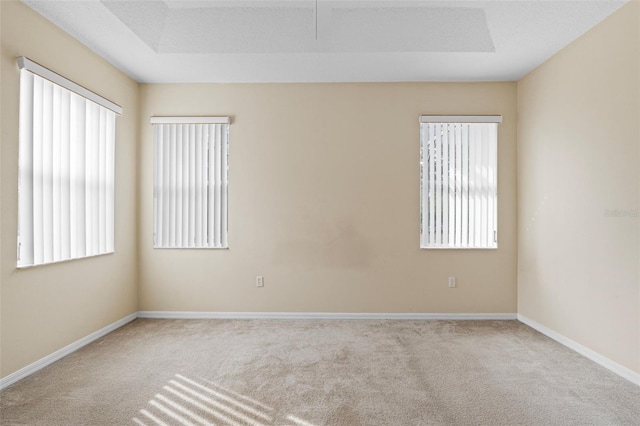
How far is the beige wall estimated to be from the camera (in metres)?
2.52

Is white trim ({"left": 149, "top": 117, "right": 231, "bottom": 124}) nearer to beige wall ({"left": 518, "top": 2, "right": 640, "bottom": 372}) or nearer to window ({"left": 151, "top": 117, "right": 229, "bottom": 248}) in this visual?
window ({"left": 151, "top": 117, "right": 229, "bottom": 248})

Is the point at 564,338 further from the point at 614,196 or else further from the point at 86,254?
the point at 86,254

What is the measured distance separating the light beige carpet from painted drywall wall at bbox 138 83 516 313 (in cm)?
55

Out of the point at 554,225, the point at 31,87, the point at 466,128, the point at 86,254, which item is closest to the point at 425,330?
the point at 554,225

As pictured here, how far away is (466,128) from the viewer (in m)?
3.93

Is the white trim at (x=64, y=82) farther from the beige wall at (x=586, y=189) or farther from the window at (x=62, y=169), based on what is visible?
the beige wall at (x=586, y=189)

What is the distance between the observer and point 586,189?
2922 millimetres

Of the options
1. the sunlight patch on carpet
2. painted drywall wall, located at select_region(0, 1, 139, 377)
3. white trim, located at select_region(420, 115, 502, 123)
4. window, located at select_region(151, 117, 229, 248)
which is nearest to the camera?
the sunlight patch on carpet

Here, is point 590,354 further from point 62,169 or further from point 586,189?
point 62,169

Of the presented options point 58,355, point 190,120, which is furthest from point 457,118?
point 58,355

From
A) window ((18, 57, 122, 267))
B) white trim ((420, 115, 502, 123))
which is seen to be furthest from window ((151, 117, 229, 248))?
white trim ((420, 115, 502, 123))

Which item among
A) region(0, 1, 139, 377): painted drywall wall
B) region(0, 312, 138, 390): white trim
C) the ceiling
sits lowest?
region(0, 312, 138, 390): white trim

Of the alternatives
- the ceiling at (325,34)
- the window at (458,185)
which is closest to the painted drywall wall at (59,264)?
the ceiling at (325,34)

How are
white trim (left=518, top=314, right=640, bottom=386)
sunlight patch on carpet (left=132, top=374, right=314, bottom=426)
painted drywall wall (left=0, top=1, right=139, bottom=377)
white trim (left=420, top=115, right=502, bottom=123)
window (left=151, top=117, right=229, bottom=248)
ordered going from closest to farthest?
1. sunlight patch on carpet (left=132, top=374, right=314, bottom=426)
2. painted drywall wall (left=0, top=1, right=139, bottom=377)
3. white trim (left=518, top=314, right=640, bottom=386)
4. white trim (left=420, top=115, right=502, bottom=123)
5. window (left=151, top=117, right=229, bottom=248)
